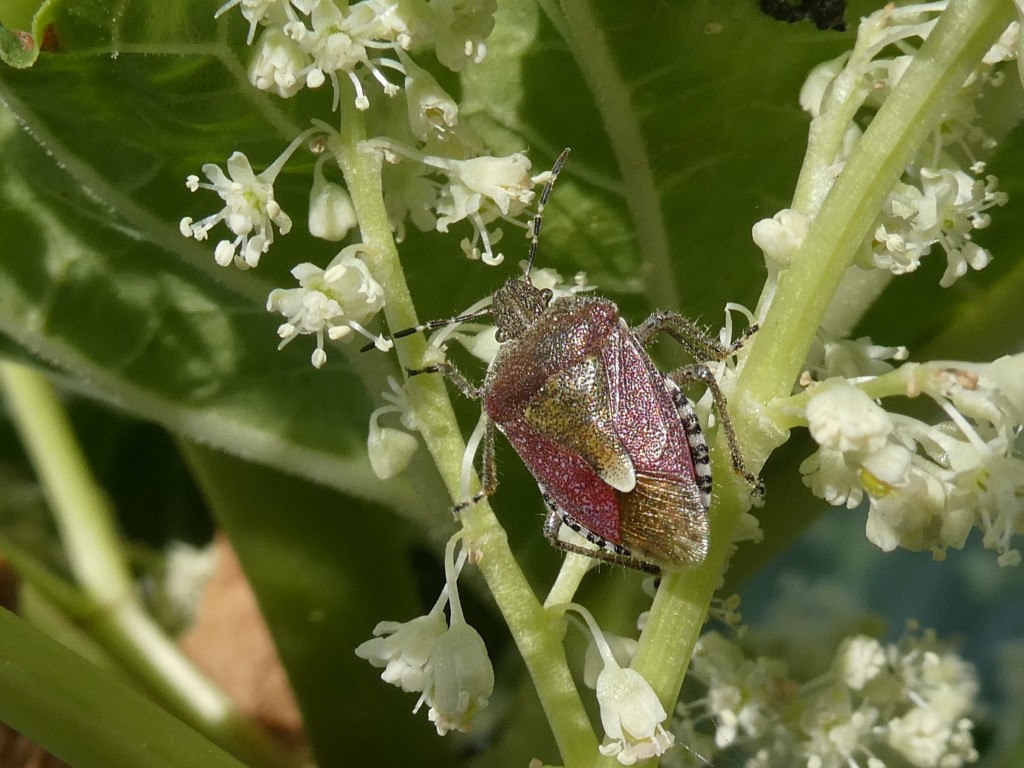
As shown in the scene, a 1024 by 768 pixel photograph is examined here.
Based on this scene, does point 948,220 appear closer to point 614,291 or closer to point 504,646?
point 614,291

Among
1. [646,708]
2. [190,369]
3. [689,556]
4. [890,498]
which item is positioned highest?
[890,498]

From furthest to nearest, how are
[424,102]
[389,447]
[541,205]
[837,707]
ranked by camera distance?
[837,707]
[541,205]
[389,447]
[424,102]

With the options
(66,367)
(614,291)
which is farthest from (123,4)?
(614,291)

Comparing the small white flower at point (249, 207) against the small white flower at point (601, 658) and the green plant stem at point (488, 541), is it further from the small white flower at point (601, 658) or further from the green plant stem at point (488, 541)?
the small white flower at point (601, 658)

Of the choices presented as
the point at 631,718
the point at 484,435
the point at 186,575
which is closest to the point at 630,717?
the point at 631,718

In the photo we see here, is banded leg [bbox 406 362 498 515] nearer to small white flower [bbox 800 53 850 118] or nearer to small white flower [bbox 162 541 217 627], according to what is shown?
small white flower [bbox 800 53 850 118]

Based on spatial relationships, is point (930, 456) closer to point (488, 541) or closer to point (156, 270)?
point (488, 541)

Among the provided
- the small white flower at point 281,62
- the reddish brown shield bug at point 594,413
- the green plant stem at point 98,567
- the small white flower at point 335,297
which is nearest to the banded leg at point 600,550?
the reddish brown shield bug at point 594,413
